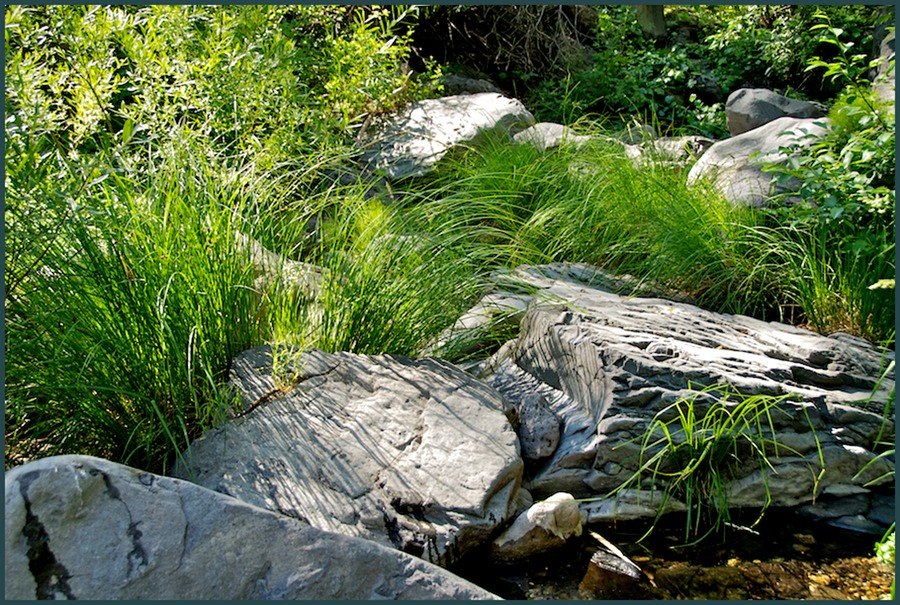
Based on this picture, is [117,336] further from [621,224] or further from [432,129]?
[432,129]

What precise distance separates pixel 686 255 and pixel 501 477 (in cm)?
215

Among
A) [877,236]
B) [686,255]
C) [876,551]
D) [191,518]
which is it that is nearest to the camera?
[191,518]

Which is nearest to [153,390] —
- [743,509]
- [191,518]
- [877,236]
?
[191,518]

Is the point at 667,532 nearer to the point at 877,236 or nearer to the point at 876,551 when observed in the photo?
the point at 876,551

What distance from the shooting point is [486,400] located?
3270 mm

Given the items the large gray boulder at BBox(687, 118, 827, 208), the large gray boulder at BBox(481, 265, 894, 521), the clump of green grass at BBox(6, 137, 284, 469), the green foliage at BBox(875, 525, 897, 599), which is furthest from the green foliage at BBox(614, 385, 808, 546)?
the large gray boulder at BBox(687, 118, 827, 208)

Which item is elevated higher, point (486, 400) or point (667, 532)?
point (486, 400)

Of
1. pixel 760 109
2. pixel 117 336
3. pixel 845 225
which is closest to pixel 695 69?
pixel 760 109

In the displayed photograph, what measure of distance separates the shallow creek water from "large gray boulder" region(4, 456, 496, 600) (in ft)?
2.25

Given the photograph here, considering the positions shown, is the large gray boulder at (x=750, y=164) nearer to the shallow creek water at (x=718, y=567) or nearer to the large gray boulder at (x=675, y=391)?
the large gray boulder at (x=675, y=391)

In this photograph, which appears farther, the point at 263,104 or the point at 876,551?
the point at 263,104

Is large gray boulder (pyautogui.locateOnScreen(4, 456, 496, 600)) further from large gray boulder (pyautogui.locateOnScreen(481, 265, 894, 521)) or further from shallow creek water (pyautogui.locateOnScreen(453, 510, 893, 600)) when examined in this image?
large gray boulder (pyautogui.locateOnScreen(481, 265, 894, 521))

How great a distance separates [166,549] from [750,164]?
167 inches

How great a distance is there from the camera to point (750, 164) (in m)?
5.05
